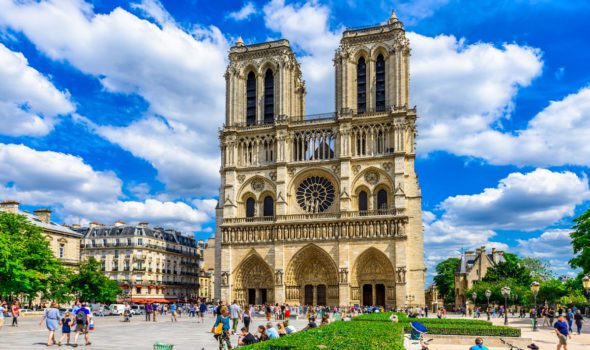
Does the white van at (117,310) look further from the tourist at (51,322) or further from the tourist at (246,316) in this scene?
the tourist at (51,322)

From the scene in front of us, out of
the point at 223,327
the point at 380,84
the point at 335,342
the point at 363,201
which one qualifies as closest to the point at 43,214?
the point at 363,201

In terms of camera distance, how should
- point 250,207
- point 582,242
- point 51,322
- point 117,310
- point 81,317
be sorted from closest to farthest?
point 51,322 → point 81,317 → point 582,242 → point 117,310 → point 250,207

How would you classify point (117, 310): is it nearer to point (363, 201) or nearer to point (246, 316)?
point (363, 201)

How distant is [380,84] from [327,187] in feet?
38.1

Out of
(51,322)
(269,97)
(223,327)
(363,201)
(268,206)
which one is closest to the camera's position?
(223,327)

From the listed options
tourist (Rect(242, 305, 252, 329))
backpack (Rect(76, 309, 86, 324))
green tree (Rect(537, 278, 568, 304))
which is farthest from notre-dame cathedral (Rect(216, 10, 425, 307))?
backpack (Rect(76, 309, 86, 324))

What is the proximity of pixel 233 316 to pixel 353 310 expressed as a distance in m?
27.6

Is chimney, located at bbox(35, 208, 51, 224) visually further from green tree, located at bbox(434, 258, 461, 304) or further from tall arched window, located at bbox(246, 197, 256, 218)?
green tree, located at bbox(434, 258, 461, 304)

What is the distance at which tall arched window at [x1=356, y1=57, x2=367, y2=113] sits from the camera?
5924 centimetres

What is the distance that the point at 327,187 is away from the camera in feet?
190

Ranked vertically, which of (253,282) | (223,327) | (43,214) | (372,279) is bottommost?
(253,282)

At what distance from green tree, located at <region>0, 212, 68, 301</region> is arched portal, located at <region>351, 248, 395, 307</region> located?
2553 centimetres

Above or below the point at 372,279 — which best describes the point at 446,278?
below

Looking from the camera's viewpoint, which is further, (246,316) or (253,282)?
(253,282)
